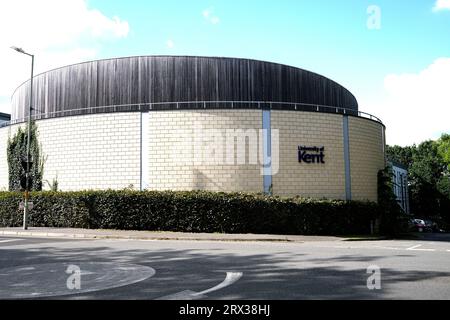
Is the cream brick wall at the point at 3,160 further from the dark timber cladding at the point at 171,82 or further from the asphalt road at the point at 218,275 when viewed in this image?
the asphalt road at the point at 218,275

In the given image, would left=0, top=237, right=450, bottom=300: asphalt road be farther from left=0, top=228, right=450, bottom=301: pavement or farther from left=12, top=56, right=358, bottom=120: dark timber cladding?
left=12, top=56, right=358, bottom=120: dark timber cladding

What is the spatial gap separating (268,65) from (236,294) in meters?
24.4

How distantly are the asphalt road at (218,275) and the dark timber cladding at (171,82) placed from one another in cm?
1706

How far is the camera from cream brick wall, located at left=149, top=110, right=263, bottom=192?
2300cm

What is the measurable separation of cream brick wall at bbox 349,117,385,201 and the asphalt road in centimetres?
1431

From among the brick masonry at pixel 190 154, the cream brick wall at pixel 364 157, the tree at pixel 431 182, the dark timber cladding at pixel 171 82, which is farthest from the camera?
the tree at pixel 431 182

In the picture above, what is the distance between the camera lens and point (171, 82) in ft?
90.6

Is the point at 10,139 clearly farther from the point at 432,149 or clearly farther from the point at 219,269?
the point at 432,149

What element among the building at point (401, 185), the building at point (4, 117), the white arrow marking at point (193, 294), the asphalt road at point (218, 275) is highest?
the building at point (4, 117)

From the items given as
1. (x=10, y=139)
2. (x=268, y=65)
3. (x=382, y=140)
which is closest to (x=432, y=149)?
(x=382, y=140)

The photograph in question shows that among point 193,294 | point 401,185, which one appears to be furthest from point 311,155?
point 401,185

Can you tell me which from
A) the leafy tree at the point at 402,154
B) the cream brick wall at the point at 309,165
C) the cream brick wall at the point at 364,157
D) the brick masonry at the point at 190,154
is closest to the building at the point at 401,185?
the leafy tree at the point at 402,154

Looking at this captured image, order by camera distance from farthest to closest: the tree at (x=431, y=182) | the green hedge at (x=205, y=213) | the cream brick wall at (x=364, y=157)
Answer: the tree at (x=431, y=182) → the cream brick wall at (x=364, y=157) → the green hedge at (x=205, y=213)

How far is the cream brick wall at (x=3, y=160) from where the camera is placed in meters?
28.5
